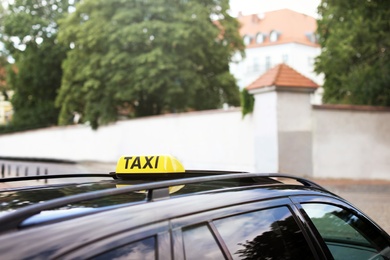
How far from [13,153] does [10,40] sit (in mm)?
9252

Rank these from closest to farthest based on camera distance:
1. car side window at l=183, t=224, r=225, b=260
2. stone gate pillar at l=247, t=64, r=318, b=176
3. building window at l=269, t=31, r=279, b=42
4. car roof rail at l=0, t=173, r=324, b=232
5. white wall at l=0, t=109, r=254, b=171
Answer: car roof rail at l=0, t=173, r=324, b=232
car side window at l=183, t=224, r=225, b=260
stone gate pillar at l=247, t=64, r=318, b=176
white wall at l=0, t=109, r=254, b=171
building window at l=269, t=31, r=279, b=42

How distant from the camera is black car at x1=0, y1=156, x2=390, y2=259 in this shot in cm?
135

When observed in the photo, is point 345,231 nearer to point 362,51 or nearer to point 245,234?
point 245,234

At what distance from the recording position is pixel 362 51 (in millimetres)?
17234

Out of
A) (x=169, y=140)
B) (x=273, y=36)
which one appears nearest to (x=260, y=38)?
(x=273, y=36)

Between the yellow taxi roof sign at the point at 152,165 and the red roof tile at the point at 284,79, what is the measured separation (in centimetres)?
1296

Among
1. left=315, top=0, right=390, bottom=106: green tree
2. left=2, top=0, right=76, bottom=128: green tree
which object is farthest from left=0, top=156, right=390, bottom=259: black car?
left=2, top=0, right=76, bottom=128: green tree

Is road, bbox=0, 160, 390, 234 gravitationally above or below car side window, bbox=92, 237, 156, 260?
below

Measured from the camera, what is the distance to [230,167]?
1777 cm

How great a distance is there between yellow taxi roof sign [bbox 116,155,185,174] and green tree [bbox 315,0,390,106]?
13.4 m

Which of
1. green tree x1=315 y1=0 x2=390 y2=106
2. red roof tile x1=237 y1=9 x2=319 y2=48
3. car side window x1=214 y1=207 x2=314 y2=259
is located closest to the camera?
car side window x1=214 y1=207 x2=314 y2=259

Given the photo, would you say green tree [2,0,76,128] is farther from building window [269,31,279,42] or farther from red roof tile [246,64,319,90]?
building window [269,31,279,42]

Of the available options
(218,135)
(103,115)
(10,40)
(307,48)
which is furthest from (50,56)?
(307,48)

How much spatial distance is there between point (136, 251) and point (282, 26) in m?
76.3
